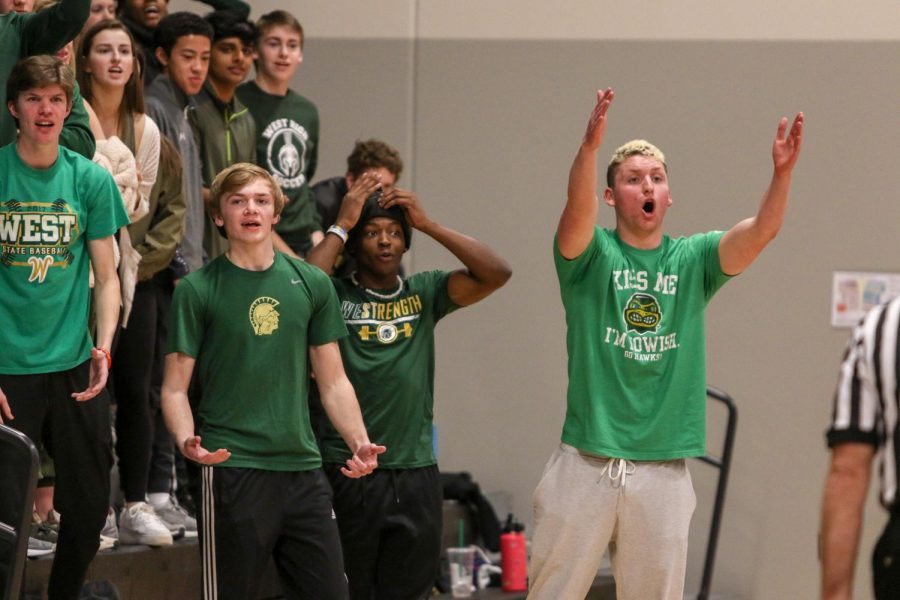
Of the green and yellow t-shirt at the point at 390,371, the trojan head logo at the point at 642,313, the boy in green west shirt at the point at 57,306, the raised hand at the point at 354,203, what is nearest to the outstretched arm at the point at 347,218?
the raised hand at the point at 354,203

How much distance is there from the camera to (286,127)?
591 centimetres

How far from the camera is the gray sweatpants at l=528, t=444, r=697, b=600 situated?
13.1 feet

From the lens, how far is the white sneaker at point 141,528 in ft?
15.4

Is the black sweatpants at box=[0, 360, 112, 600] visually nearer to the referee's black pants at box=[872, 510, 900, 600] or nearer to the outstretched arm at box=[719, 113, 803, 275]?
the outstretched arm at box=[719, 113, 803, 275]

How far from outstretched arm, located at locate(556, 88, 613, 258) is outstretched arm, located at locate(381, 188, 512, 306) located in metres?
0.45

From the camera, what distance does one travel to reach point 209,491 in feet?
12.5

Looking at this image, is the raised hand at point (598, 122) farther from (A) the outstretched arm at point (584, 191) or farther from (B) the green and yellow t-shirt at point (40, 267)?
(B) the green and yellow t-shirt at point (40, 267)

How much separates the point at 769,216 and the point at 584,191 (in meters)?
0.53

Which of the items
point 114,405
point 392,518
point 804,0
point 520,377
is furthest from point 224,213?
point 804,0

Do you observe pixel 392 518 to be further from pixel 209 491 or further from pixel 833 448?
pixel 833 448

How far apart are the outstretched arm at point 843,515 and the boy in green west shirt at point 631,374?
1.64m

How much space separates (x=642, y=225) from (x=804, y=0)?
2655 mm

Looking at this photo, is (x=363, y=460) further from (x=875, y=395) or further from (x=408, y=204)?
(x=875, y=395)

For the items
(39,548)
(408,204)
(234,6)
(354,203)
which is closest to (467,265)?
(408,204)
